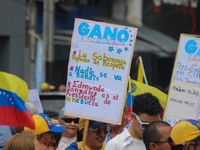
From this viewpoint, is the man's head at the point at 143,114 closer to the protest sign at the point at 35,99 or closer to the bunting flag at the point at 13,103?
the bunting flag at the point at 13,103

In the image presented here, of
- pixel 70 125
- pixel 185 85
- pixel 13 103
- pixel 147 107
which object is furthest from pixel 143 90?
pixel 13 103

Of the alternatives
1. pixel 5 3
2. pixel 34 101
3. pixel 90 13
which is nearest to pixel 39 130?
pixel 34 101

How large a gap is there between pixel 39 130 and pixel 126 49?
3.65ft

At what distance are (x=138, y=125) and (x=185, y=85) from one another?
1665mm

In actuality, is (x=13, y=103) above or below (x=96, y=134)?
above

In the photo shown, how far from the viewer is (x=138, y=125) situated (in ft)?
20.9

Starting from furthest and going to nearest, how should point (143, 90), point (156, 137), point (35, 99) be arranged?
point (35, 99) → point (143, 90) → point (156, 137)

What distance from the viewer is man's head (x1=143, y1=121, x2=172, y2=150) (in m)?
5.98

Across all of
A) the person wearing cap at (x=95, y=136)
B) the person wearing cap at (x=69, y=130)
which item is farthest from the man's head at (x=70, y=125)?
the person wearing cap at (x=95, y=136)

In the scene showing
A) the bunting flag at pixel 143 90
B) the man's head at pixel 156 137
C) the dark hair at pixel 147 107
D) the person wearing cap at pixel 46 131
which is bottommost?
the person wearing cap at pixel 46 131

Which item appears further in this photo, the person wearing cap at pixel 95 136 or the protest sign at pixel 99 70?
the person wearing cap at pixel 95 136

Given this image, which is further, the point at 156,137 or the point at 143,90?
the point at 143,90

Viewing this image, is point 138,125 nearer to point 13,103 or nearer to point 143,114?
point 143,114

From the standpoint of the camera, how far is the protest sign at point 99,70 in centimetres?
713
